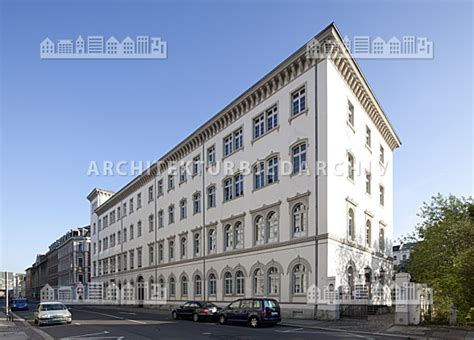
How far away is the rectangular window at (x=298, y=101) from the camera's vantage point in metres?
32.3

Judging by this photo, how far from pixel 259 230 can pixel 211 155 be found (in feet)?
36.8

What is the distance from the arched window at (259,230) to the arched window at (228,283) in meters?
4.93

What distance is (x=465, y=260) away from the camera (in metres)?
21.0

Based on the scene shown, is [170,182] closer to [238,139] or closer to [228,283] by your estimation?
[238,139]

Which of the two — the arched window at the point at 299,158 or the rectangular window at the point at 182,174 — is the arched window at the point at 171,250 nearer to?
the rectangular window at the point at 182,174

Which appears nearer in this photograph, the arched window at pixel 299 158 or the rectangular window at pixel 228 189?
the arched window at pixel 299 158

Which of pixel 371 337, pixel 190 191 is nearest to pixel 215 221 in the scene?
pixel 190 191

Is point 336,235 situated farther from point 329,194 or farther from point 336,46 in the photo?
point 336,46

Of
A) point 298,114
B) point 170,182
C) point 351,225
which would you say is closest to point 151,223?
point 170,182

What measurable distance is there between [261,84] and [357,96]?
7.17m

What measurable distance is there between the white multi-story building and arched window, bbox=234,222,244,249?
92 mm

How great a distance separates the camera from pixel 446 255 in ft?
101

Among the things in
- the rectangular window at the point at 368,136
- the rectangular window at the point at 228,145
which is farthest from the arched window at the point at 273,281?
the rectangular window at the point at 368,136

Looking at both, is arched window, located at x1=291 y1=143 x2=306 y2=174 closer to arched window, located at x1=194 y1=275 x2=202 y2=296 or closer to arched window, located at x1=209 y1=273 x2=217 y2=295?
arched window, located at x1=209 y1=273 x2=217 y2=295
